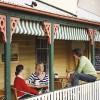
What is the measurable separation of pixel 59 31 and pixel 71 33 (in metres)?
0.86

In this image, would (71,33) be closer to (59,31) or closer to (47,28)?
(59,31)

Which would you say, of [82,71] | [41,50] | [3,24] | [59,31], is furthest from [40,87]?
[3,24]

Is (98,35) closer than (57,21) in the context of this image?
No

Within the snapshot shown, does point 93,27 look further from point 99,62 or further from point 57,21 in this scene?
point 99,62

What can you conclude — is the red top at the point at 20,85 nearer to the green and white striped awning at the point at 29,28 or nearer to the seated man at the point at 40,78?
the green and white striped awning at the point at 29,28

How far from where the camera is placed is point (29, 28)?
29.2 feet

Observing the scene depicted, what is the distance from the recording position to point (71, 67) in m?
15.5

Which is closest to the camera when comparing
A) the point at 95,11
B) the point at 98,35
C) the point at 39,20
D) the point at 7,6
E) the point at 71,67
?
the point at 7,6

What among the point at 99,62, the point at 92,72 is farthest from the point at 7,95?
the point at 99,62

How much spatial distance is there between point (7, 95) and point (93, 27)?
19.3ft

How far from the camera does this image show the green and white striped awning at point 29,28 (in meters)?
8.48

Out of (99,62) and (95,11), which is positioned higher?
(95,11)

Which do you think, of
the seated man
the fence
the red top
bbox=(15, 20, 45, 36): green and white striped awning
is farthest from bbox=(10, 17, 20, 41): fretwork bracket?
the seated man

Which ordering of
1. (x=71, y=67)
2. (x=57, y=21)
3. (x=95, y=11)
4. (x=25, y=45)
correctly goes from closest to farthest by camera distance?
(x=57, y=21), (x=25, y=45), (x=71, y=67), (x=95, y=11)
